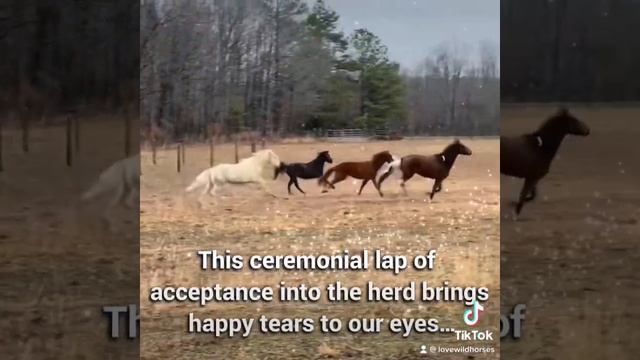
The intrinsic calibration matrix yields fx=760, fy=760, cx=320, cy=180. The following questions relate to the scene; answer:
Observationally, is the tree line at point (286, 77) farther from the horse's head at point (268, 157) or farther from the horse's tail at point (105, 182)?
the horse's tail at point (105, 182)

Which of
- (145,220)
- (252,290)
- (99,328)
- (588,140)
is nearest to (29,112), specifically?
(145,220)

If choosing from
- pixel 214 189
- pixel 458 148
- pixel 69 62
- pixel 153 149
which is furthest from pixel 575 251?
pixel 69 62

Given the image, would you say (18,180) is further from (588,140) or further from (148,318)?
(588,140)

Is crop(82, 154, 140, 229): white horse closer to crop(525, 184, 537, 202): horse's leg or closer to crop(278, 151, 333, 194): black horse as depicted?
crop(278, 151, 333, 194): black horse

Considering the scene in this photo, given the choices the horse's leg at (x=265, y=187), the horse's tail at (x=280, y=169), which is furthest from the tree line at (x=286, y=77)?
the horse's leg at (x=265, y=187)

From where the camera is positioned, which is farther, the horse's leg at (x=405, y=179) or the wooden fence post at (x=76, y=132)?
the horse's leg at (x=405, y=179)

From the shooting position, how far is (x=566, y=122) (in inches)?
164

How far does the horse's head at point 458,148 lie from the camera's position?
13.7ft

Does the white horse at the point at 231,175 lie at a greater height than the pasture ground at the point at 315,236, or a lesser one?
greater

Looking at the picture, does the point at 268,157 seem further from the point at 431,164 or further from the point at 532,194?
the point at 532,194

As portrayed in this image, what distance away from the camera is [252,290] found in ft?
13.7

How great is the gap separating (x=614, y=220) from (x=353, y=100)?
160 cm

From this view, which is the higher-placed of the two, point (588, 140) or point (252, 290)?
point (588, 140)

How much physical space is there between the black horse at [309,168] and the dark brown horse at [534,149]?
0.98 metres
